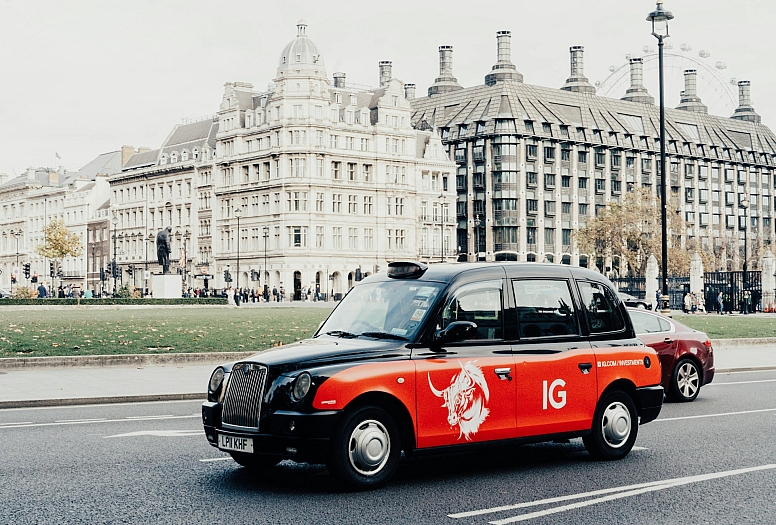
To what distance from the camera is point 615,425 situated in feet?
35.0

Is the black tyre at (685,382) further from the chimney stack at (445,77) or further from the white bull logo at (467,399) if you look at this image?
the chimney stack at (445,77)

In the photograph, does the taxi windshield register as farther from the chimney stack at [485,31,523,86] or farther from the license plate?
the chimney stack at [485,31,523,86]

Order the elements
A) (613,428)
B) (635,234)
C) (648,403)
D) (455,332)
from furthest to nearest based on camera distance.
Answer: (635,234) → (648,403) → (613,428) → (455,332)

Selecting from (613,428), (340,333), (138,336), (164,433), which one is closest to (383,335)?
(340,333)

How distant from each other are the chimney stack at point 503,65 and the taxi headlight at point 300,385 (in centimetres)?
12287

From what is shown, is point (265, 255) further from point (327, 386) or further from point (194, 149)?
point (327, 386)

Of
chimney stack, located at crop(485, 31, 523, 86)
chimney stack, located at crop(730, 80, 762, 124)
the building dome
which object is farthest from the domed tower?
chimney stack, located at crop(730, 80, 762, 124)

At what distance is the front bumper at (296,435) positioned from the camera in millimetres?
8547

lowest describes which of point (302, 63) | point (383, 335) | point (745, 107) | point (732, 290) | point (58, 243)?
point (732, 290)

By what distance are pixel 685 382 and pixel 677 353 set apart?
49cm

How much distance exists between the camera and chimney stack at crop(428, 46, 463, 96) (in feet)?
441

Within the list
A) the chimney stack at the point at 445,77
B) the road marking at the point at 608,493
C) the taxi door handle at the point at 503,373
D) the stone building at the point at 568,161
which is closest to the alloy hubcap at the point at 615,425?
the road marking at the point at 608,493

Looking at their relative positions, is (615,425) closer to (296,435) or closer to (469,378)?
(469,378)

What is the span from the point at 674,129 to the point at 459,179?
36.9 meters
